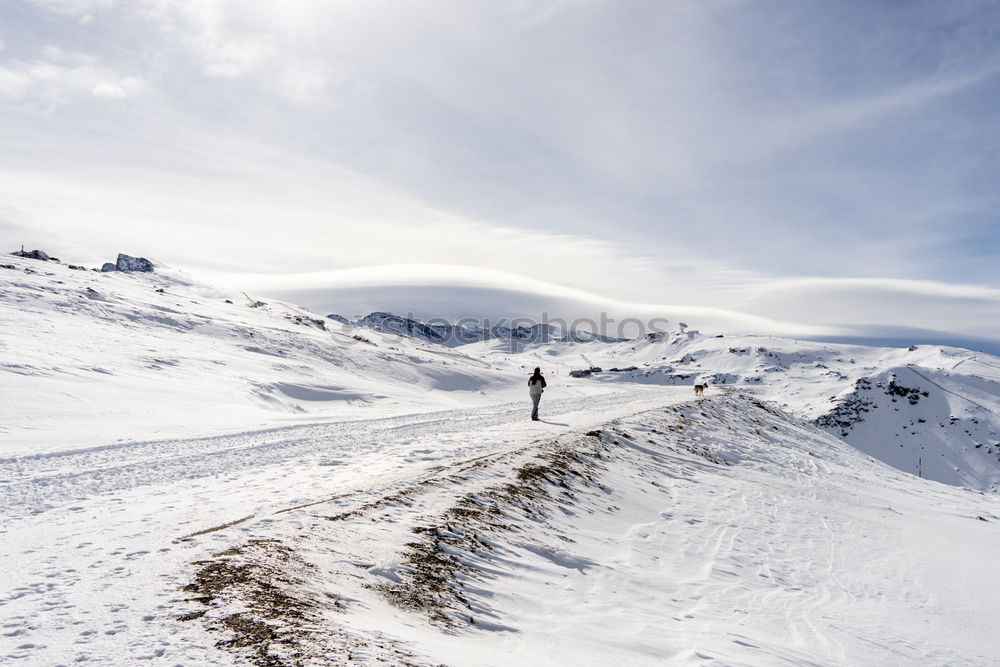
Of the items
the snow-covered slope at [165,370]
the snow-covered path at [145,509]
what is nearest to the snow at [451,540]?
the snow-covered path at [145,509]

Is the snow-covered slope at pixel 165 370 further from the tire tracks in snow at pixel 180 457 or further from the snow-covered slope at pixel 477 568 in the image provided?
the snow-covered slope at pixel 477 568

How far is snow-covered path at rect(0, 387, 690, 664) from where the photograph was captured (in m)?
4.20

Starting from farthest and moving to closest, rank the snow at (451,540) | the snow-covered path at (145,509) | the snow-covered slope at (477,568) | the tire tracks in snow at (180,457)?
1. the tire tracks in snow at (180,457)
2. the snow at (451,540)
3. the snow-covered slope at (477,568)
4. the snow-covered path at (145,509)

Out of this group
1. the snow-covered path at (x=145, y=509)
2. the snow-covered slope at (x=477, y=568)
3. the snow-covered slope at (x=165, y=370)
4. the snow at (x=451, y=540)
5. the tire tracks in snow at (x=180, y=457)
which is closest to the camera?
the snow-covered path at (x=145, y=509)

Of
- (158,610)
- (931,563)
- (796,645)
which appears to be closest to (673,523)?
(796,645)

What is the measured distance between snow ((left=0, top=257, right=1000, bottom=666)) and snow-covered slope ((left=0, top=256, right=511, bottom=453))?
29cm

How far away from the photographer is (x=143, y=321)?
46750 mm

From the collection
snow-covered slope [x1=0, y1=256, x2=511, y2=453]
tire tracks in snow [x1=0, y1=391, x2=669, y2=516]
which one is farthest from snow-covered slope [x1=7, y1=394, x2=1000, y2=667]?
snow-covered slope [x1=0, y1=256, x2=511, y2=453]

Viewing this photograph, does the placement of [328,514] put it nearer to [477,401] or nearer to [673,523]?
[673,523]

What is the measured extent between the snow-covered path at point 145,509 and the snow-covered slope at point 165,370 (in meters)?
3.23

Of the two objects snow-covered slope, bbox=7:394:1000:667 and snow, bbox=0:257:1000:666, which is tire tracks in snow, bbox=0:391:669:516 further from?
snow-covered slope, bbox=7:394:1000:667

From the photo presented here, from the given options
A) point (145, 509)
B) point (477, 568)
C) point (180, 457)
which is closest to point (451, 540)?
point (477, 568)

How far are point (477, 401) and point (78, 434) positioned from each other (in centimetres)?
3387

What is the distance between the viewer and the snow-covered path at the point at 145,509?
13.8ft
